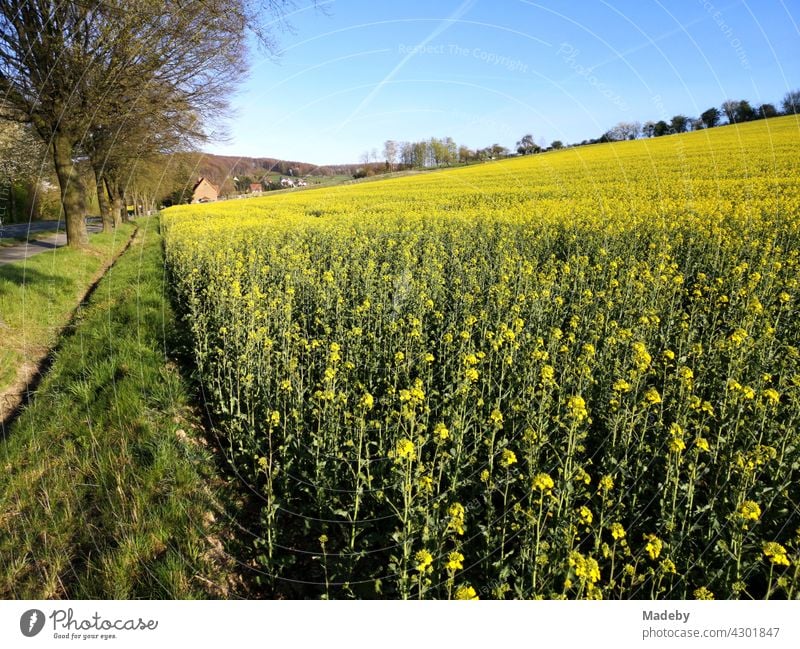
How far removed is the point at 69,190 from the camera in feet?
57.7

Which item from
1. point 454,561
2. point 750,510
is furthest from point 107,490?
point 750,510

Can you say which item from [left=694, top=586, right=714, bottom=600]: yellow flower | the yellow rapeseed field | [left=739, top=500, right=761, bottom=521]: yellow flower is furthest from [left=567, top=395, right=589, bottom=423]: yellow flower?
[left=694, top=586, right=714, bottom=600]: yellow flower

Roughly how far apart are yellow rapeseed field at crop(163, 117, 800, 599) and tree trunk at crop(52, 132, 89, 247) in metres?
8.07

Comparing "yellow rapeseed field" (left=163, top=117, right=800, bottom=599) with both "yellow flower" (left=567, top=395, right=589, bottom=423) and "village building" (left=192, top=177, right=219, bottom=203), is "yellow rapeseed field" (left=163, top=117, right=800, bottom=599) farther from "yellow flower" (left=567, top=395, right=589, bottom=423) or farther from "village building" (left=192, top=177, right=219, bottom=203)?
"village building" (left=192, top=177, right=219, bottom=203)

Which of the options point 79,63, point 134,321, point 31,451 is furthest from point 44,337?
point 79,63

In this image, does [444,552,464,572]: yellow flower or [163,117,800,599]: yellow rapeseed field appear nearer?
[444,552,464,572]: yellow flower

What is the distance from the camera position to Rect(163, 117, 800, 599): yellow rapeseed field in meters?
3.21

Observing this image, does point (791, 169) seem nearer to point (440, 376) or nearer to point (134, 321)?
point (440, 376)

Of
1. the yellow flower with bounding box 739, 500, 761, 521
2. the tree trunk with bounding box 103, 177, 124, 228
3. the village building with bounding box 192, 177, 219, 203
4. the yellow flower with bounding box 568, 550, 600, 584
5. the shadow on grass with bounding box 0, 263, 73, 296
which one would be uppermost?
the tree trunk with bounding box 103, 177, 124, 228

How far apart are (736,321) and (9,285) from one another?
46.6 feet

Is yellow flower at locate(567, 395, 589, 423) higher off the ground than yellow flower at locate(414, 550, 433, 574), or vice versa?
yellow flower at locate(567, 395, 589, 423)

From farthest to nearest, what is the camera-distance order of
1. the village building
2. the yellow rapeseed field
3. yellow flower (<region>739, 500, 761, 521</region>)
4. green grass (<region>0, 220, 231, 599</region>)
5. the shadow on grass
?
the shadow on grass < the village building < green grass (<region>0, 220, 231, 599</region>) < the yellow rapeseed field < yellow flower (<region>739, 500, 761, 521</region>)

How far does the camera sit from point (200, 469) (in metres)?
4.67

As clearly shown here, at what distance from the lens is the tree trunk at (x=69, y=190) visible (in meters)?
16.1
